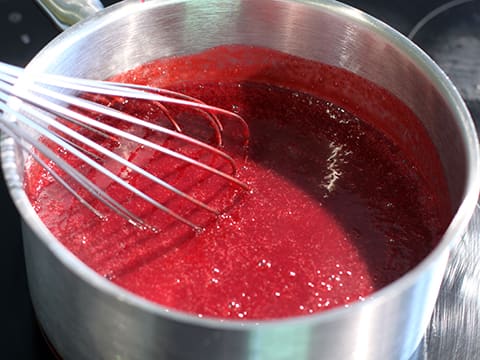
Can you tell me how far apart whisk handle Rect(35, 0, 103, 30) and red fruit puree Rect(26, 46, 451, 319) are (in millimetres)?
142

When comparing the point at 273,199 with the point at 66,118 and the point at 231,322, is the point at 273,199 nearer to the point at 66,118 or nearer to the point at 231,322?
the point at 66,118

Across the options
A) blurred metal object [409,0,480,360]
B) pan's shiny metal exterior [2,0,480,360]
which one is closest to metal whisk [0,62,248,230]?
pan's shiny metal exterior [2,0,480,360]

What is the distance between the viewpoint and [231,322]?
29.3 inches

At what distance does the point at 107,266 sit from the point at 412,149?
0.45 m

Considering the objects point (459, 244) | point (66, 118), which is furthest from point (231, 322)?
point (459, 244)

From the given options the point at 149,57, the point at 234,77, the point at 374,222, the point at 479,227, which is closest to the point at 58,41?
the point at 149,57

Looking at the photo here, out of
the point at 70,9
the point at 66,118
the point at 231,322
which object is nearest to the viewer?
the point at 231,322

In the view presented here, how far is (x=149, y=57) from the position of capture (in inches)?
48.5

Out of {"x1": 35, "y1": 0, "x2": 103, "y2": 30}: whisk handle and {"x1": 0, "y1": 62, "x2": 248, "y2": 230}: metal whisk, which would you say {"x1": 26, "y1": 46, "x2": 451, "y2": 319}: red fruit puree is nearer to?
{"x1": 0, "y1": 62, "x2": 248, "y2": 230}: metal whisk

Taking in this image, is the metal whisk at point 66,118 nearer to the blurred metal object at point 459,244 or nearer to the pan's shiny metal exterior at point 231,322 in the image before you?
the pan's shiny metal exterior at point 231,322

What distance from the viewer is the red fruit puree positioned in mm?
1029

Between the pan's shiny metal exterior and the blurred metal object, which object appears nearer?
the pan's shiny metal exterior

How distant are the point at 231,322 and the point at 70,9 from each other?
0.54m

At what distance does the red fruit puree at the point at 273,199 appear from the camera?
1.03 m
